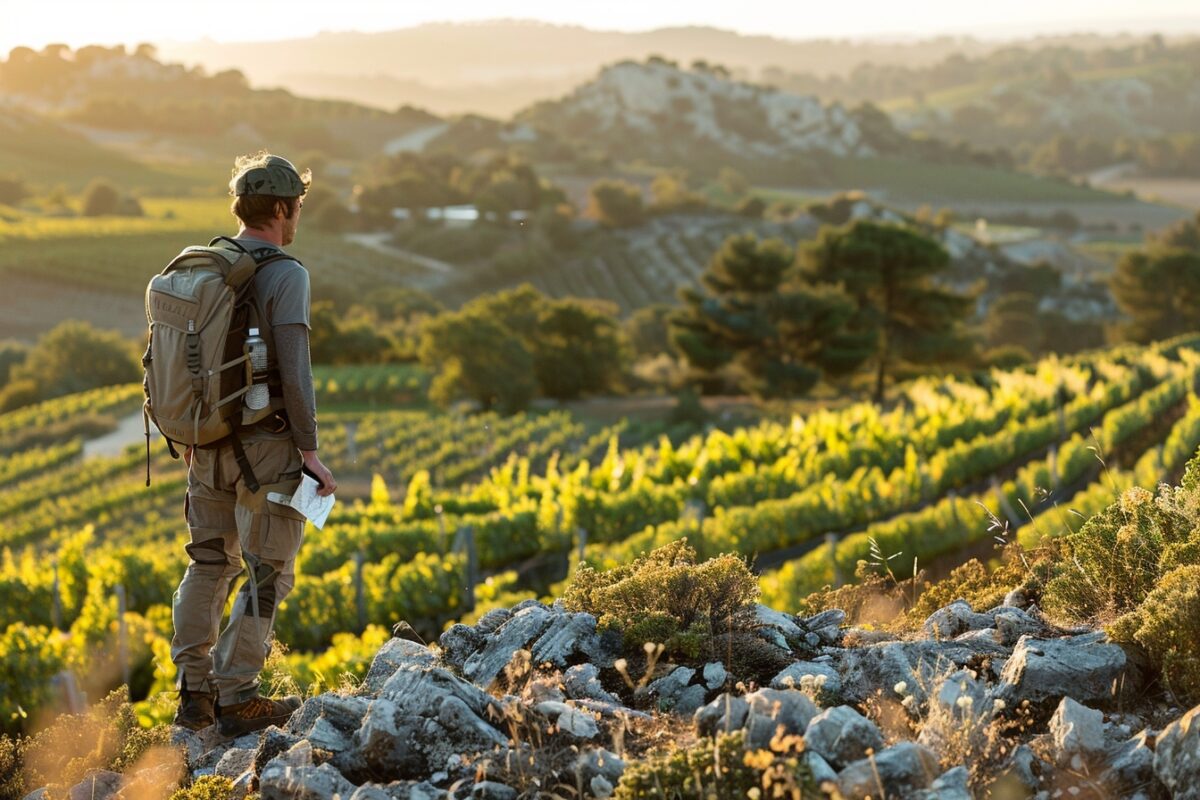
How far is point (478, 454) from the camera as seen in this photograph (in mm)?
27406

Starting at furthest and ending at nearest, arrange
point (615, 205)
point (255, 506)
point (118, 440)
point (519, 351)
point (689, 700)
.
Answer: point (615, 205)
point (519, 351)
point (118, 440)
point (255, 506)
point (689, 700)

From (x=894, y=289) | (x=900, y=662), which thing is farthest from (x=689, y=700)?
(x=894, y=289)

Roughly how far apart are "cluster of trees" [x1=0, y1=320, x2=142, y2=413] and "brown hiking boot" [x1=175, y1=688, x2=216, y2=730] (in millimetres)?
43486

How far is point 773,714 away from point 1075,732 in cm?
91

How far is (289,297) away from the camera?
14.5 feet

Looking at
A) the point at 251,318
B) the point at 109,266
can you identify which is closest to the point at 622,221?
the point at 109,266

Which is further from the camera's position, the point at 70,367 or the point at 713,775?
the point at 70,367

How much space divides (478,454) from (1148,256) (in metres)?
37.2

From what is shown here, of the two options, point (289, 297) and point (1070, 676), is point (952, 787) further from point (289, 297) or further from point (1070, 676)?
point (289, 297)

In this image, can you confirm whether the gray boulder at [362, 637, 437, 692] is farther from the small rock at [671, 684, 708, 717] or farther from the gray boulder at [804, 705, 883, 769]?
the gray boulder at [804, 705, 883, 769]

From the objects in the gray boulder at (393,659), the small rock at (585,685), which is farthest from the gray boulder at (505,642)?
the small rock at (585,685)

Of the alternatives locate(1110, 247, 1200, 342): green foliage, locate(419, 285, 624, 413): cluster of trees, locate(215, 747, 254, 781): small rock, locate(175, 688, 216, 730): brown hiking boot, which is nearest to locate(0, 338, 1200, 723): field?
locate(175, 688, 216, 730): brown hiking boot

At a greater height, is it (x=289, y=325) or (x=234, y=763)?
(x=289, y=325)

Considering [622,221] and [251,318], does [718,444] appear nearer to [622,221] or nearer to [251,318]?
[251,318]
